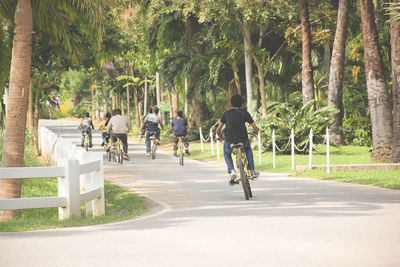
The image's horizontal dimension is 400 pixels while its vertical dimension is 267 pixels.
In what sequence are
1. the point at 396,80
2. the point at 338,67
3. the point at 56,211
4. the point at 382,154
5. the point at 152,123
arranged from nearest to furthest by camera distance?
1. the point at 56,211
2. the point at 396,80
3. the point at 382,154
4. the point at 152,123
5. the point at 338,67

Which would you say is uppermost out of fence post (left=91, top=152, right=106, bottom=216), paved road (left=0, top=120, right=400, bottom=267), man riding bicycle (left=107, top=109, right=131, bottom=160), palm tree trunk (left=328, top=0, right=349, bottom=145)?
palm tree trunk (left=328, top=0, right=349, bottom=145)

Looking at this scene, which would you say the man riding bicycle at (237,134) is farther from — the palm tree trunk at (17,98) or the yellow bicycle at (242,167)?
the palm tree trunk at (17,98)

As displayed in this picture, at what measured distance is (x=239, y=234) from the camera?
29.3 ft

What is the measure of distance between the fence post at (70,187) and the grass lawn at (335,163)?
6631mm

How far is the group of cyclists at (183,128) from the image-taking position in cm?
1373

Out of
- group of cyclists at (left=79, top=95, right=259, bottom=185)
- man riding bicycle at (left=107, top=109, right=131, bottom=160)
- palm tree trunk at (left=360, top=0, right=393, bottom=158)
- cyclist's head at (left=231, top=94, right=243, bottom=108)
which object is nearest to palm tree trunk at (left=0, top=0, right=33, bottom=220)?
group of cyclists at (left=79, top=95, right=259, bottom=185)

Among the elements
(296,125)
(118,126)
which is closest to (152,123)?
(118,126)

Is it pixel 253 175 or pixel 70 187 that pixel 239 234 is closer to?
pixel 70 187

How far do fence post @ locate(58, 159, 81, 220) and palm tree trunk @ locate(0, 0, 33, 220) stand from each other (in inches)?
89.0

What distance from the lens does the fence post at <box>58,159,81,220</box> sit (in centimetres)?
1129

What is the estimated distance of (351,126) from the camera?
31625 millimetres

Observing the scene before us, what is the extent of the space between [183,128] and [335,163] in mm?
5762

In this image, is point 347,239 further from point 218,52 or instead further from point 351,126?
point 218,52

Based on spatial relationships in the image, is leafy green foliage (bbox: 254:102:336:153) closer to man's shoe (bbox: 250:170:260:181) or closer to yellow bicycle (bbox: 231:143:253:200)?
man's shoe (bbox: 250:170:260:181)
